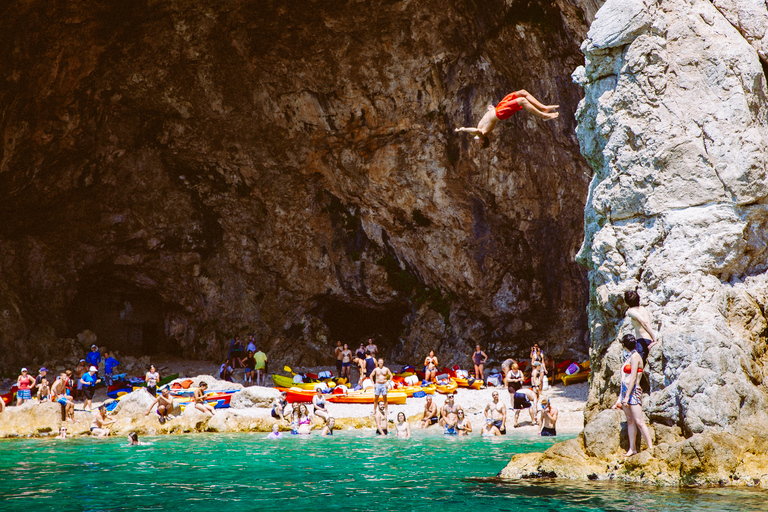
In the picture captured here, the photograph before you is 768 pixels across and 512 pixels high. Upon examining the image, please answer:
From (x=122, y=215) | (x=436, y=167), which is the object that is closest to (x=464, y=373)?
(x=436, y=167)

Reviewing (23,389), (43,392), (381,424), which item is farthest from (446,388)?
(23,389)

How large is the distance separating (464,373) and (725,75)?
13.7 meters

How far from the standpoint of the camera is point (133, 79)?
26.2m

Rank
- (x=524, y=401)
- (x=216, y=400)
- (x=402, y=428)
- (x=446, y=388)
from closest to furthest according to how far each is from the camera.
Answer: (x=402, y=428)
(x=524, y=401)
(x=216, y=400)
(x=446, y=388)

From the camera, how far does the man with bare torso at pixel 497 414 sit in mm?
16297

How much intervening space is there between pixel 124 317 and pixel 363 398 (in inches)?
612

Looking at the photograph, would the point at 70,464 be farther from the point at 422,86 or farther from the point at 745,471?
the point at 422,86

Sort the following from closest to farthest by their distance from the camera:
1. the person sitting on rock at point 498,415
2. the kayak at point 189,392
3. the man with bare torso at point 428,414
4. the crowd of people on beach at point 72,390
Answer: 1. the person sitting on rock at point 498,415
2. the crowd of people on beach at point 72,390
3. the man with bare torso at point 428,414
4. the kayak at point 189,392

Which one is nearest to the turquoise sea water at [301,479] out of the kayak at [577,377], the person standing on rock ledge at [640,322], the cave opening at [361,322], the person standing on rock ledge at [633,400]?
the person standing on rock ledge at [633,400]

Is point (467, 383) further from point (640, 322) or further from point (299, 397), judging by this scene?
point (640, 322)

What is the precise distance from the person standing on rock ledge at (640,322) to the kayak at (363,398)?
34.4ft

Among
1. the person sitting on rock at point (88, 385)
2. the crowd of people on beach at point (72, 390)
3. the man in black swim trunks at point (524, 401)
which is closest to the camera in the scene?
the crowd of people on beach at point (72, 390)

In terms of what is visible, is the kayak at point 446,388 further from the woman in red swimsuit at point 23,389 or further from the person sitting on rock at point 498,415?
the woman in red swimsuit at point 23,389

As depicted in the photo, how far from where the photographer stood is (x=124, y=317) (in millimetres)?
30984
